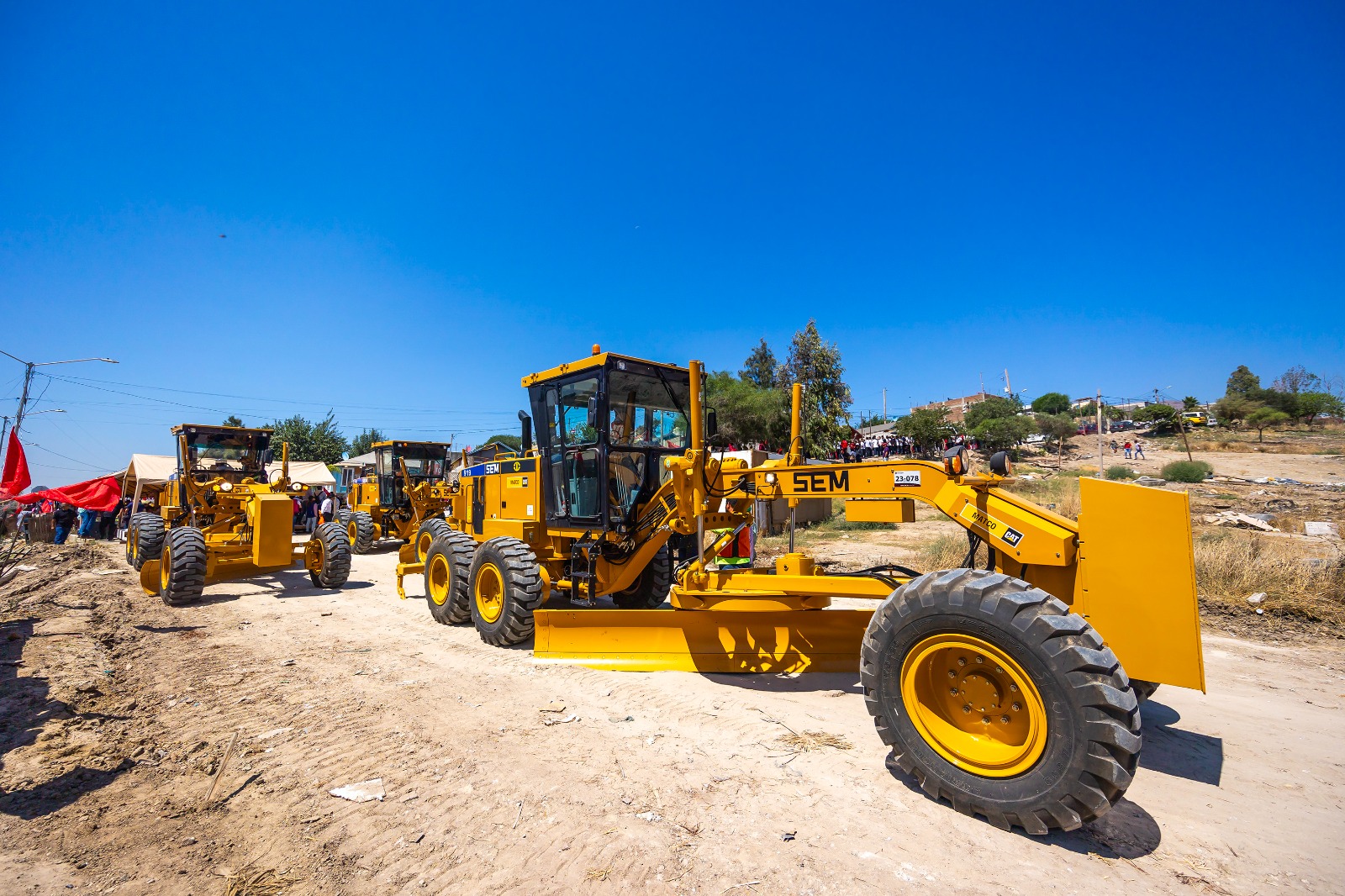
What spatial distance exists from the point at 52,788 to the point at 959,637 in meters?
4.78

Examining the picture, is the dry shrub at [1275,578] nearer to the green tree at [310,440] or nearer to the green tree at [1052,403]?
the green tree at [310,440]

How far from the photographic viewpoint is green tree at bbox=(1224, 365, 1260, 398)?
1852 inches

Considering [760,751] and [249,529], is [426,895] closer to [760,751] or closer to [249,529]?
[760,751]

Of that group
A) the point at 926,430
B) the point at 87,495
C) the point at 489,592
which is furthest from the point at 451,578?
the point at 926,430

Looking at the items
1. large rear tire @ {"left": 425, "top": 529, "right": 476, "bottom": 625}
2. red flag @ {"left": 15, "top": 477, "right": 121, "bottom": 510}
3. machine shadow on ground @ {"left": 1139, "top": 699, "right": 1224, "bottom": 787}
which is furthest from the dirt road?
red flag @ {"left": 15, "top": 477, "right": 121, "bottom": 510}

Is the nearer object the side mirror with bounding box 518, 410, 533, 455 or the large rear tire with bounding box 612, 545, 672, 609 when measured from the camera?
the side mirror with bounding box 518, 410, 533, 455

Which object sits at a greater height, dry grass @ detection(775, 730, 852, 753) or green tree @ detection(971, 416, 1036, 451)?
green tree @ detection(971, 416, 1036, 451)

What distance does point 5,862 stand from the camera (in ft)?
8.73

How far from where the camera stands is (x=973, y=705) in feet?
10.6

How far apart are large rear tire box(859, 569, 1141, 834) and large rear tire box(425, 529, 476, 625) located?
16.5 ft

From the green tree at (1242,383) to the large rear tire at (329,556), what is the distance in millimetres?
58804

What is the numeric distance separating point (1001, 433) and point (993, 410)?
1140 cm

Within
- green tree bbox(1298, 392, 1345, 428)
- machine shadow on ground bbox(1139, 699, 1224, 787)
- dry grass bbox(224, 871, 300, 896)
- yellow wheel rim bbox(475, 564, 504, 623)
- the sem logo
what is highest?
green tree bbox(1298, 392, 1345, 428)

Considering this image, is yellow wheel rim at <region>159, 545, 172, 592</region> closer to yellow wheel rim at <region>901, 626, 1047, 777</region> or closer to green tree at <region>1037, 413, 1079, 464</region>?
yellow wheel rim at <region>901, 626, 1047, 777</region>
